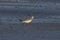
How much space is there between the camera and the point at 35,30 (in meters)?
8.26

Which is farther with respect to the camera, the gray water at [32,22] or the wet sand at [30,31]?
the gray water at [32,22]

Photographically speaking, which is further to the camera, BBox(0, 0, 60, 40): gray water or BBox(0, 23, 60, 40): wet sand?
BBox(0, 0, 60, 40): gray water

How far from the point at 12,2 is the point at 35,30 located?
4.74 metres

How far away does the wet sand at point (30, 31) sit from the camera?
7515 millimetres

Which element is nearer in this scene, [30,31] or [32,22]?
[30,31]

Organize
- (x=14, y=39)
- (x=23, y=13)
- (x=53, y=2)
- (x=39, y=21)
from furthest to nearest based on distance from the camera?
(x=53, y=2), (x=23, y=13), (x=39, y=21), (x=14, y=39)

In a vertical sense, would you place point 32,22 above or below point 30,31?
below

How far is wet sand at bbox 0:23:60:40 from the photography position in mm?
7515

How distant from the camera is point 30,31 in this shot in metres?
8.17

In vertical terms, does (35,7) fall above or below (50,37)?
below

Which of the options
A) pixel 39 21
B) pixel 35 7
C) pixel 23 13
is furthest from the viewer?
pixel 35 7

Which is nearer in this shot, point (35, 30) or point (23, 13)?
point (35, 30)

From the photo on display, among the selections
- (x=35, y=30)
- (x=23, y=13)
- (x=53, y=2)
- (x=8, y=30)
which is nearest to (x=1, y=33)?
(x=8, y=30)

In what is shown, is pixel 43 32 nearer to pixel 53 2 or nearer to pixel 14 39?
pixel 14 39
